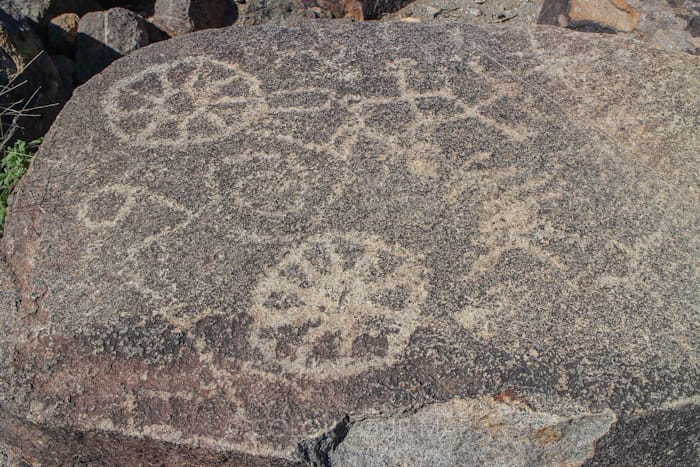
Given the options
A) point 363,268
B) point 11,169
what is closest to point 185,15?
point 11,169

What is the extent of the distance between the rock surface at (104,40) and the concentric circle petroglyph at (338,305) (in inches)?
60.0

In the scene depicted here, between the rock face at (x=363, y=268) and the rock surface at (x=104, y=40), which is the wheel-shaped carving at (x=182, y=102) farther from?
the rock surface at (x=104, y=40)

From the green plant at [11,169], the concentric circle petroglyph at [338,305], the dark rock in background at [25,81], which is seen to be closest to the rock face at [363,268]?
the concentric circle petroglyph at [338,305]

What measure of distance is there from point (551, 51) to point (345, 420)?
0.99 meters

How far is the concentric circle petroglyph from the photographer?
1.15 m

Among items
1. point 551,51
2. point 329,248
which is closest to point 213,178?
point 329,248

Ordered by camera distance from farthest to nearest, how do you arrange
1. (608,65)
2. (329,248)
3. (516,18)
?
1. (516,18)
2. (608,65)
3. (329,248)

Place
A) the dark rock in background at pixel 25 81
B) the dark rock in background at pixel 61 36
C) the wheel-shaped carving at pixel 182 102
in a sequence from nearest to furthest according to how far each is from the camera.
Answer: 1. the wheel-shaped carving at pixel 182 102
2. the dark rock in background at pixel 25 81
3. the dark rock in background at pixel 61 36

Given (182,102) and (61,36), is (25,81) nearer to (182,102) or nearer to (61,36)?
(61,36)

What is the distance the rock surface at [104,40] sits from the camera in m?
2.51

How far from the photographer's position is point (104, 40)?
2.51m

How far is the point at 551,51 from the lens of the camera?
5.57ft

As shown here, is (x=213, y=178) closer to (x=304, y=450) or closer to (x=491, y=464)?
(x=304, y=450)

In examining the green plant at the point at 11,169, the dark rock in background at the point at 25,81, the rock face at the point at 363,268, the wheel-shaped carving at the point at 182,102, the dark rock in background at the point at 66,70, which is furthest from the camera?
the dark rock in background at the point at 66,70
